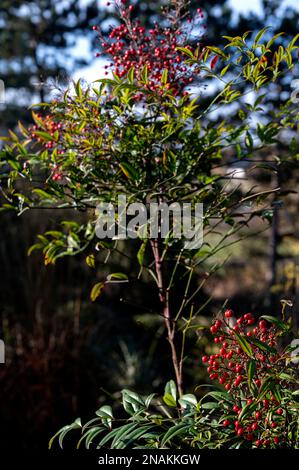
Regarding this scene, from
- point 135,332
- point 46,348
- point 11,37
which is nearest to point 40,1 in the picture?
point 11,37

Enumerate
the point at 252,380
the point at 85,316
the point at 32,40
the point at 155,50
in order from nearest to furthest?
the point at 252,380 → the point at 155,50 → the point at 85,316 → the point at 32,40

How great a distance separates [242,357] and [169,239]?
0.39m

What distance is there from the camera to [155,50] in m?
1.44

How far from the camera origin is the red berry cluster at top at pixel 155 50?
145 cm

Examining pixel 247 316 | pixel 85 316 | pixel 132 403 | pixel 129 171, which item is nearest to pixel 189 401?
pixel 132 403

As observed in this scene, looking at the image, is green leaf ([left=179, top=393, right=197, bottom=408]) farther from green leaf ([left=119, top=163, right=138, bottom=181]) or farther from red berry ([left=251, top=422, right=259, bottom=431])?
green leaf ([left=119, top=163, right=138, bottom=181])

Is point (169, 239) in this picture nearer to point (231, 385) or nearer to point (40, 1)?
point (231, 385)

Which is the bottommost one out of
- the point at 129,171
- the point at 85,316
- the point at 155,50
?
the point at 85,316

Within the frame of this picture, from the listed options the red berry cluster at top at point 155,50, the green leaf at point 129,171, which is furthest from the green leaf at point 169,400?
the red berry cluster at top at point 155,50

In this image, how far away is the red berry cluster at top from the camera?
145 cm

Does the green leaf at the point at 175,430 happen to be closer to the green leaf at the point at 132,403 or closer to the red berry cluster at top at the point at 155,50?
the green leaf at the point at 132,403

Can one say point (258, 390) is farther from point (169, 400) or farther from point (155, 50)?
point (155, 50)

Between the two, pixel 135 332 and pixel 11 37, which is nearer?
pixel 135 332

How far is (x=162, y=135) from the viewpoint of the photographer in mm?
1463
